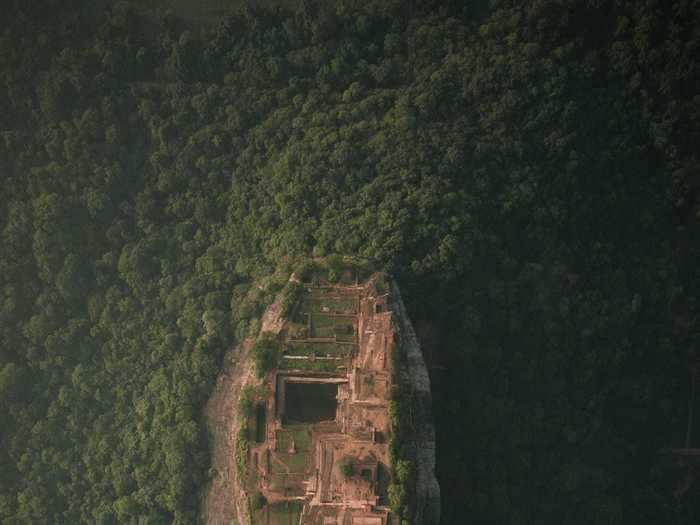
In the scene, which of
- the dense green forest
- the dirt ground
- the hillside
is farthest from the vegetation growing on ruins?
the dense green forest

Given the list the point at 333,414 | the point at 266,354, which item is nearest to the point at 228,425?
the point at 266,354

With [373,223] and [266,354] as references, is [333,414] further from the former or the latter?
[373,223]

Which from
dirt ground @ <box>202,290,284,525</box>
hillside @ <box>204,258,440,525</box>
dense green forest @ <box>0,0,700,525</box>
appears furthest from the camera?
dense green forest @ <box>0,0,700,525</box>

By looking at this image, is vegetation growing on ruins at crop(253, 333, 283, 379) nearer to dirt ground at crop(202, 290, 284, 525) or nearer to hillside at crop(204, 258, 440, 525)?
hillside at crop(204, 258, 440, 525)

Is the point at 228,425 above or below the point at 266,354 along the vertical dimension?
below

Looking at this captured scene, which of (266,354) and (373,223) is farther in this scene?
(373,223)

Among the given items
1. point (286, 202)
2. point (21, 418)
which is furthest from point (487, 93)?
point (21, 418)

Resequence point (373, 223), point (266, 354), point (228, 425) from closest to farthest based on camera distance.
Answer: point (266, 354) → point (228, 425) → point (373, 223)

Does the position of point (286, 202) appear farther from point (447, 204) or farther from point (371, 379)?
point (371, 379)
